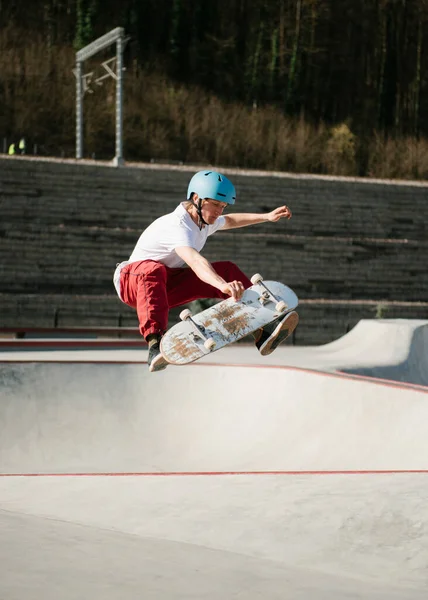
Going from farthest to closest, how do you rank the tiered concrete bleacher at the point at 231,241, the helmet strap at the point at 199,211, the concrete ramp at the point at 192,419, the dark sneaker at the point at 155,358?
the tiered concrete bleacher at the point at 231,241
the concrete ramp at the point at 192,419
the dark sneaker at the point at 155,358
the helmet strap at the point at 199,211

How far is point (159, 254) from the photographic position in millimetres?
5707

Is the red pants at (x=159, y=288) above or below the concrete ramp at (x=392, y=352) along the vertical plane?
above

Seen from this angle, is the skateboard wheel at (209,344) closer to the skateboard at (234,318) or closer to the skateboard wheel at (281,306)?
the skateboard at (234,318)

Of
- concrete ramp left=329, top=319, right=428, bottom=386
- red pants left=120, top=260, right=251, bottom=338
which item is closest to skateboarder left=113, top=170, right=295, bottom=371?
red pants left=120, top=260, right=251, bottom=338

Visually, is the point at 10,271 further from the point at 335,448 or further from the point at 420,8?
the point at 420,8

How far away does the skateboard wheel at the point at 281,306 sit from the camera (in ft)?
19.1

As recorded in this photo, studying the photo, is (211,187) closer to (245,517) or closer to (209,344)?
(209,344)

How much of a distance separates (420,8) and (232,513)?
51366mm

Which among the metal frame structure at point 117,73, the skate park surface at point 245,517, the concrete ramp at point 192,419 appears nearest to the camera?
the skate park surface at point 245,517

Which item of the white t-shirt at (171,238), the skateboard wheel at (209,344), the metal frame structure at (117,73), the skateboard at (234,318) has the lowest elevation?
the skateboard wheel at (209,344)

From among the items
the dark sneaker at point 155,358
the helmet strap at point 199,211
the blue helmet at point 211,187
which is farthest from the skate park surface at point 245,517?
the blue helmet at point 211,187

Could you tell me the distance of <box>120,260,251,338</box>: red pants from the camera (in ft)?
18.7

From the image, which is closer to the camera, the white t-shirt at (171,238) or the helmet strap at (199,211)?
the white t-shirt at (171,238)

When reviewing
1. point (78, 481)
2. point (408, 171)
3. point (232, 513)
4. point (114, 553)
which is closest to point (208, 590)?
point (114, 553)
